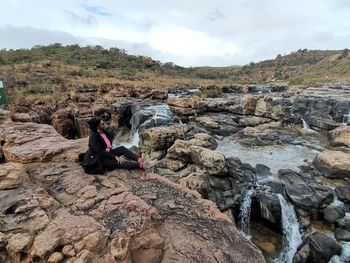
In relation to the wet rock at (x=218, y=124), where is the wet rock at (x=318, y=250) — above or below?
below

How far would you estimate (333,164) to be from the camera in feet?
36.0

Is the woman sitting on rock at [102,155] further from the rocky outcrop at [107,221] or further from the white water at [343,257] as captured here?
the white water at [343,257]

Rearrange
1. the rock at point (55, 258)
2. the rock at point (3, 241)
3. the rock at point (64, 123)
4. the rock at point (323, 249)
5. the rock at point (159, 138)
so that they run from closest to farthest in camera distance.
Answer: the rock at point (55, 258) → the rock at point (3, 241) → the rock at point (323, 249) → the rock at point (159, 138) → the rock at point (64, 123)

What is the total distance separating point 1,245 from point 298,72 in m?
61.1

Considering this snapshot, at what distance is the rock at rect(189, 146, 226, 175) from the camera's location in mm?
A: 10469

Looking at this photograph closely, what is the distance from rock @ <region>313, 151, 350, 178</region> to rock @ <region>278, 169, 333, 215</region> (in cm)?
81

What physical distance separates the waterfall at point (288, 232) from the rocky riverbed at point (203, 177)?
0.10ft

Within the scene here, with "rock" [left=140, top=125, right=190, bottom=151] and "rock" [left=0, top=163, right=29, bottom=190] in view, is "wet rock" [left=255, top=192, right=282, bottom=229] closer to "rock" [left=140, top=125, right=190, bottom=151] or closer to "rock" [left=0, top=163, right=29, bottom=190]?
"rock" [left=140, top=125, right=190, bottom=151]

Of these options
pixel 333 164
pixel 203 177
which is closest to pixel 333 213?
pixel 333 164

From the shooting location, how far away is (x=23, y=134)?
293 inches

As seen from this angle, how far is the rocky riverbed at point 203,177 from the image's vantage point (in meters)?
4.09

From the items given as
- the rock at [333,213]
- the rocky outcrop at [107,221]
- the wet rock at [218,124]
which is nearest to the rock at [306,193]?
the rock at [333,213]

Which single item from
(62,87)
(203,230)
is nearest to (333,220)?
(203,230)

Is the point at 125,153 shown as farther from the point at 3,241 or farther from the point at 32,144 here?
the point at 3,241
